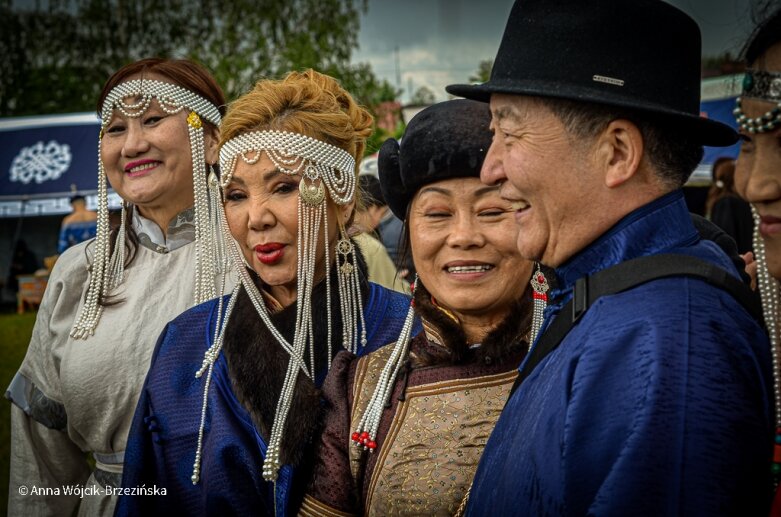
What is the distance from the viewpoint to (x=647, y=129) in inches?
53.1

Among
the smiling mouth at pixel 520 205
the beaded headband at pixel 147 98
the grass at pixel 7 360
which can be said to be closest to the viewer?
Result: the smiling mouth at pixel 520 205

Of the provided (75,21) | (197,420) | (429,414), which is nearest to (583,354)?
(429,414)

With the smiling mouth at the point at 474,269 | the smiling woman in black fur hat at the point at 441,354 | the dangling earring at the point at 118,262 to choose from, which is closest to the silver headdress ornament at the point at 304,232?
the smiling woman in black fur hat at the point at 441,354

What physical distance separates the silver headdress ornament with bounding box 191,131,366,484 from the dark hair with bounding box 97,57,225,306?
0.57 metres

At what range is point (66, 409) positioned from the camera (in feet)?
8.70

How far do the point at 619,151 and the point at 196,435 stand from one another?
1550mm

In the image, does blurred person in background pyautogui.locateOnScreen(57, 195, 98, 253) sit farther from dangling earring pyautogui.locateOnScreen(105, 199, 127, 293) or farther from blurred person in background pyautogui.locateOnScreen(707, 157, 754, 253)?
blurred person in background pyautogui.locateOnScreen(707, 157, 754, 253)

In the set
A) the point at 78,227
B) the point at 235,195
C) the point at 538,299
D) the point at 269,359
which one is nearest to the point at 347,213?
the point at 235,195

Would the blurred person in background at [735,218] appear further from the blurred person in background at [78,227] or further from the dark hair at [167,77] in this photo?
the blurred person in background at [78,227]

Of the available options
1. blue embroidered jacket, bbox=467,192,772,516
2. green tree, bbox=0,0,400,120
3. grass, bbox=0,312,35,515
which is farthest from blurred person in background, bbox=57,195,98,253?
blue embroidered jacket, bbox=467,192,772,516

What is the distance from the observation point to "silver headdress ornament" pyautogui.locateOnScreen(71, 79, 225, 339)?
2732 millimetres

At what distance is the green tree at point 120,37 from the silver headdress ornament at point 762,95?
46.2 ft

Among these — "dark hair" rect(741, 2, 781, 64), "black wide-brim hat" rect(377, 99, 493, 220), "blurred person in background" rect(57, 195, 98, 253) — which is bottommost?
"blurred person in background" rect(57, 195, 98, 253)

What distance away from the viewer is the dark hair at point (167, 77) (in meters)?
2.82
